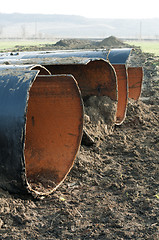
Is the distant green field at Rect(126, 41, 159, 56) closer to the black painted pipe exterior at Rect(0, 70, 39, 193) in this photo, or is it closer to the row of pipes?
the row of pipes

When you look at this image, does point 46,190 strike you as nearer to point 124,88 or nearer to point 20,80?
point 20,80

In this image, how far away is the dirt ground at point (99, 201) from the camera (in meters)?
3.37

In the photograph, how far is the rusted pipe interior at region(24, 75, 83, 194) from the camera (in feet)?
14.7

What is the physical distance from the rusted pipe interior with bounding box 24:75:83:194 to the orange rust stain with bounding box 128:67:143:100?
5686 millimetres

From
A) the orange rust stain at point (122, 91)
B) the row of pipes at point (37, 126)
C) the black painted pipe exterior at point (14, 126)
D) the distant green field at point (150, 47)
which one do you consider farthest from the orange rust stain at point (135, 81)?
the distant green field at point (150, 47)

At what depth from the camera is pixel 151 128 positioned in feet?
24.6

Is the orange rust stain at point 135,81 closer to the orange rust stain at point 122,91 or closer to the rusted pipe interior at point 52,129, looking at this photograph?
the orange rust stain at point 122,91

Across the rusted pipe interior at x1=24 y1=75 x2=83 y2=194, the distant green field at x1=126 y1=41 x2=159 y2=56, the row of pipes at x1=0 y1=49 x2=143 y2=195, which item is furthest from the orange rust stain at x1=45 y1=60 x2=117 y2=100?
the distant green field at x1=126 y1=41 x2=159 y2=56

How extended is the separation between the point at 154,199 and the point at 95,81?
3521 mm

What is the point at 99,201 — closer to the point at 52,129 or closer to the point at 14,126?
the point at 52,129

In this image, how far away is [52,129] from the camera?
15.6ft

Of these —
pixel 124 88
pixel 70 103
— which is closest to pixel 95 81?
pixel 124 88

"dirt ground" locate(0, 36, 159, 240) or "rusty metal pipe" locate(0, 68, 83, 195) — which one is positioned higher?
"rusty metal pipe" locate(0, 68, 83, 195)

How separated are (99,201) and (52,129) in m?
1.30
